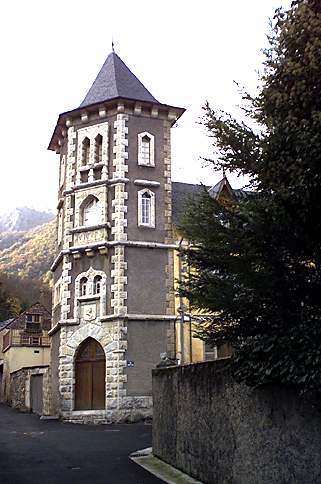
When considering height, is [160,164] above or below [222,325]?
above

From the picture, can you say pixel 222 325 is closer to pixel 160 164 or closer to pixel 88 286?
pixel 88 286

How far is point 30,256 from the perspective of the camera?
73.8 m

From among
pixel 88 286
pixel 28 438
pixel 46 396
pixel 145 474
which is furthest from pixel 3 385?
pixel 145 474

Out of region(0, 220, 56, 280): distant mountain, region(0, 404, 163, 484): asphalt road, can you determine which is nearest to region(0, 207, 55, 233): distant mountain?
region(0, 220, 56, 280): distant mountain

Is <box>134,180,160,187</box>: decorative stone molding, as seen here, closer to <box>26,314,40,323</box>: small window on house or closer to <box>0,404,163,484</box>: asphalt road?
<box>0,404,163,484</box>: asphalt road

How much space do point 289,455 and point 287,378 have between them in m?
1.00

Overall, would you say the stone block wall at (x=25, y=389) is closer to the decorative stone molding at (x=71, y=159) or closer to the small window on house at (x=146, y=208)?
the small window on house at (x=146, y=208)

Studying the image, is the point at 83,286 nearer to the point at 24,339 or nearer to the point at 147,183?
the point at 147,183

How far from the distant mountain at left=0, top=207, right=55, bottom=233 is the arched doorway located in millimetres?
90362

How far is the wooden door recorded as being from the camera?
29.8 metres

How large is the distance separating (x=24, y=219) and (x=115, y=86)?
312 ft

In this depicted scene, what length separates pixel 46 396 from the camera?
89.4ft

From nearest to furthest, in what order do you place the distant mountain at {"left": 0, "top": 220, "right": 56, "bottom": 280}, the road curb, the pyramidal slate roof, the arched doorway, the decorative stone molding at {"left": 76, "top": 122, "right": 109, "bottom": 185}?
the road curb → the arched doorway → the decorative stone molding at {"left": 76, "top": 122, "right": 109, "bottom": 185} → the pyramidal slate roof → the distant mountain at {"left": 0, "top": 220, "right": 56, "bottom": 280}

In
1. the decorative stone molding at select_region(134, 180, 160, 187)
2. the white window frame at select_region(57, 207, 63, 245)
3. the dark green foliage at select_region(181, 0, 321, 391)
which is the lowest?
the dark green foliage at select_region(181, 0, 321, 391)
